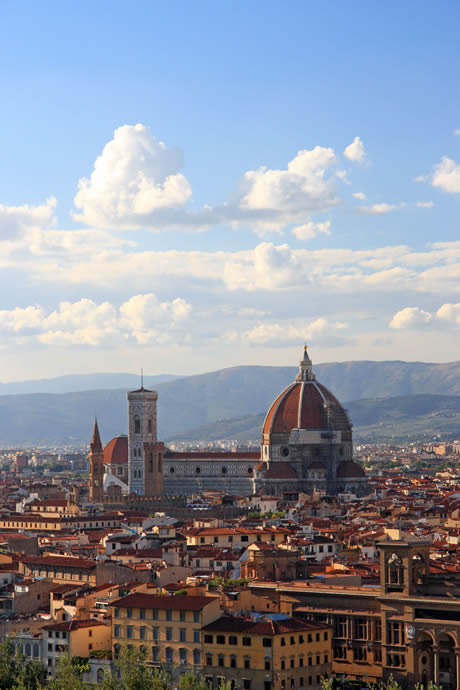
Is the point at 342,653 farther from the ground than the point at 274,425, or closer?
closer

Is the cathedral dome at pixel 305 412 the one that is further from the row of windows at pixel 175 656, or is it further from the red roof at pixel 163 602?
the row of windows at pixel 175 656

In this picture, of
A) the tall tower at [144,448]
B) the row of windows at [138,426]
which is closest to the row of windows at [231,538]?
the tall tower at [144,448]

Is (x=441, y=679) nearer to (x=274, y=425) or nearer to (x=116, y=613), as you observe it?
(x=116, y=613)

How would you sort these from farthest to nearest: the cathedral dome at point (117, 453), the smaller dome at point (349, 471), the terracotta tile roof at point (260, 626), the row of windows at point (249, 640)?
the cathedral dome at point (117, 453) → the smaller dome at point (349, 471) → the terracotta tile roof at point (260, 626) → the row of windows at point (249, 640)

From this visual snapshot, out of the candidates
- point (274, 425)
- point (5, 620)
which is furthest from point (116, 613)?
point (274, 425)

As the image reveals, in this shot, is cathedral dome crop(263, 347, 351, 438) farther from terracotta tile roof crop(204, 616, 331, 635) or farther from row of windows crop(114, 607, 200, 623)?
terracotta tile roof crop(204, 616, 331, 635)

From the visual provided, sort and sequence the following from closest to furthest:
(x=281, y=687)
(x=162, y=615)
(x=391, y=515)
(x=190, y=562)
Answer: (x=281, y=687)
(x=162, y=615)
(x=190, y=562)
(x=391, y=515)

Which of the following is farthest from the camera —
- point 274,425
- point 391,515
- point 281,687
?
point 274,425

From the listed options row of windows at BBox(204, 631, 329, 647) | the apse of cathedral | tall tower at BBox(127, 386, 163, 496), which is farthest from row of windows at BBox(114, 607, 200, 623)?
tall tower at BBox(127, 386, 163, 496)
